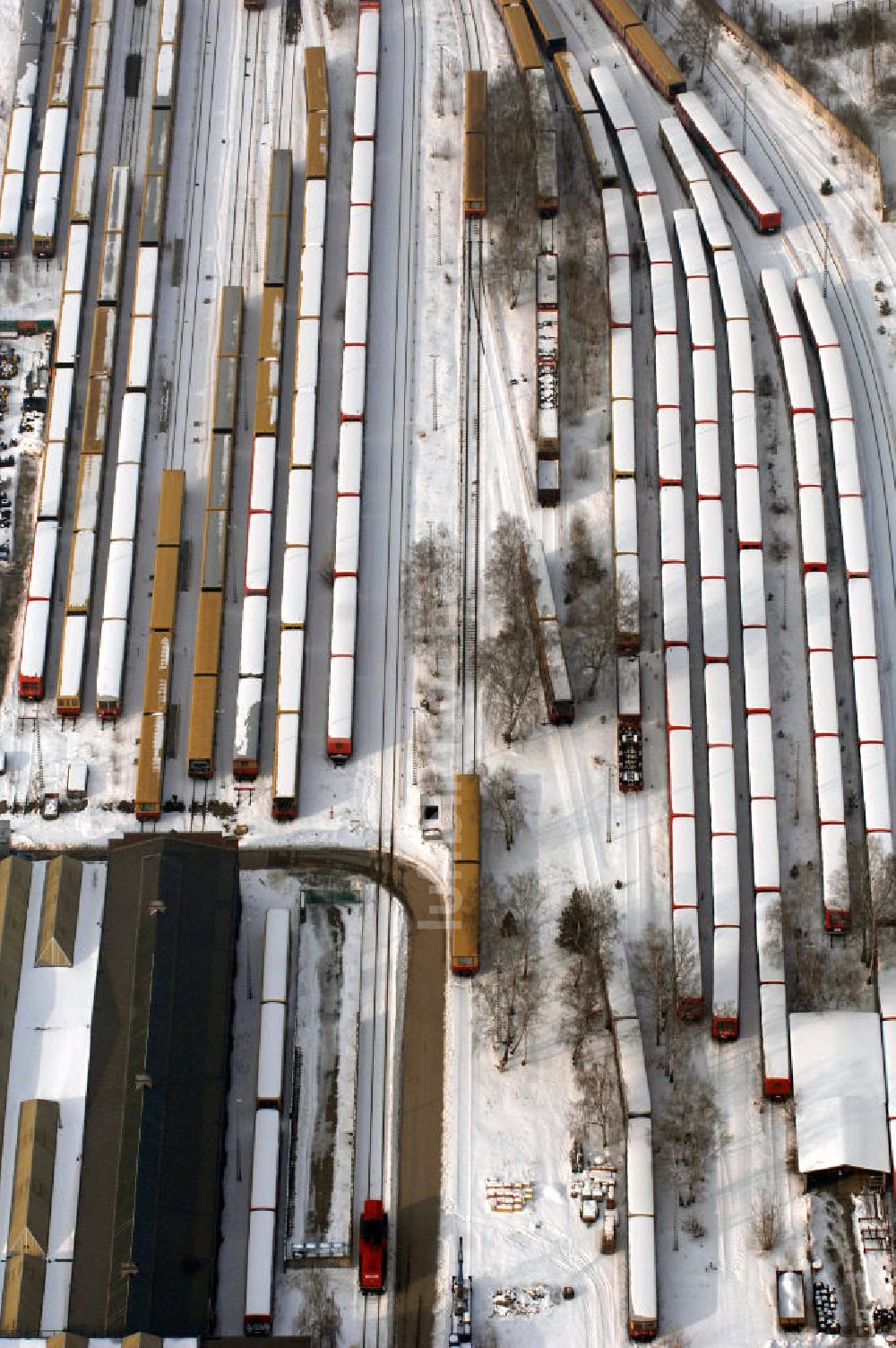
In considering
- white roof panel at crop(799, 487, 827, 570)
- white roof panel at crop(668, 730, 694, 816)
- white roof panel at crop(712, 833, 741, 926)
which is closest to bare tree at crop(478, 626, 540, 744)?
white roof panel at crop(668, 730, 694, 816)

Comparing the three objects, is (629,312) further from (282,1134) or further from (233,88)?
(282,1134)

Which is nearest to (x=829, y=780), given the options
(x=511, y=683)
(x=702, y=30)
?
(x=511, y=683)

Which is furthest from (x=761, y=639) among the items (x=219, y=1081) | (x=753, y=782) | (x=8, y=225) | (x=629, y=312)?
(x=8, y=225)

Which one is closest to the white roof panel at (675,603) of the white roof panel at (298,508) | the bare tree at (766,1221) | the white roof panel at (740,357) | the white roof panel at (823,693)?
the white roof panel at (823,693)

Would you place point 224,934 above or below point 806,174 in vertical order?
below

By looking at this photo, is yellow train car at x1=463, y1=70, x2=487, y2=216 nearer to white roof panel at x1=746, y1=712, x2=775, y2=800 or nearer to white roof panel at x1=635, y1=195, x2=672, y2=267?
white roof panel at x1=635, y1=195, x2=672, y2=267
